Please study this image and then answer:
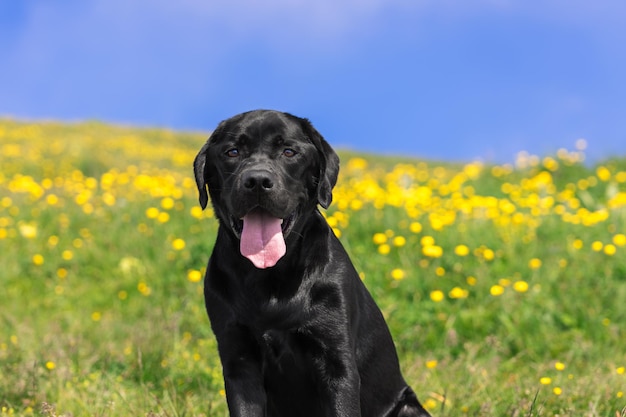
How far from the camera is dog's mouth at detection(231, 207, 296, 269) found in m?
2.89

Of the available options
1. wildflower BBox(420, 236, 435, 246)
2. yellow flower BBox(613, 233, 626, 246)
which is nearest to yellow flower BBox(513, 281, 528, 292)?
wildflower BBox(420, 236, 435, 246)

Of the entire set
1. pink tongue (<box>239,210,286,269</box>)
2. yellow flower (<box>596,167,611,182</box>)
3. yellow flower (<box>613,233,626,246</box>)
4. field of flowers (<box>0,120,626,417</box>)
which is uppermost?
yellow flower (<box>596,167,611,182</box>)

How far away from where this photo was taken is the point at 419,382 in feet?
14.4

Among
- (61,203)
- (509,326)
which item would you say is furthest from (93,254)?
(509,326)

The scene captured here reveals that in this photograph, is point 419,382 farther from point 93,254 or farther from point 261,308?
point 93,254

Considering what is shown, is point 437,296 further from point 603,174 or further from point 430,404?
point 603,174

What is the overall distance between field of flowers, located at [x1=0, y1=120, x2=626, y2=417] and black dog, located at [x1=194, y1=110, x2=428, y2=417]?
2.75ft

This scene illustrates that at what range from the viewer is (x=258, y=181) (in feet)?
9.23

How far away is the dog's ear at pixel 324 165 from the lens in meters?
3.07

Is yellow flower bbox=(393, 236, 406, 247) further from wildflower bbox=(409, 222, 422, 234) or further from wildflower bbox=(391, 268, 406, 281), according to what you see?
wildflower bbox=(391, 268, 406, 281)

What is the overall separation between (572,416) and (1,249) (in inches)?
251

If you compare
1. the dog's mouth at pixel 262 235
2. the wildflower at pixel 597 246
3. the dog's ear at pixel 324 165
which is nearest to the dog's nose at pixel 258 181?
the dog's mouth at pixel 262 235

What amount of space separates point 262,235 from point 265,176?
10.9 inches

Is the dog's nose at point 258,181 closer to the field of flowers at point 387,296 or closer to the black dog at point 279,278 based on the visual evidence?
the black dog at point 279,278
